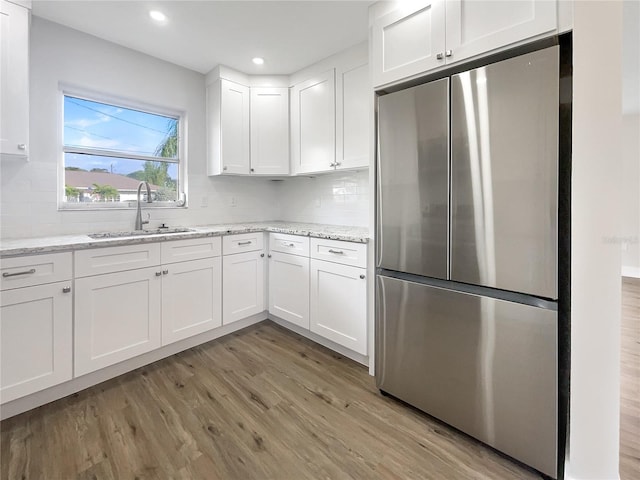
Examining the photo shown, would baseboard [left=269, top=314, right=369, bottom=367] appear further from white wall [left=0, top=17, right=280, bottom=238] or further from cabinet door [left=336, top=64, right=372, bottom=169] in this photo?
cabinet door [left=336, top=64, right=372, bottom=169]

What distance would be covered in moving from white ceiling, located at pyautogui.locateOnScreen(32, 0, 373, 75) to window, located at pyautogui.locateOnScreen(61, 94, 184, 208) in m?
0.56

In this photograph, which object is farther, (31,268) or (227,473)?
(31,268)

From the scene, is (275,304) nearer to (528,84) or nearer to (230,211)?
(230,211)

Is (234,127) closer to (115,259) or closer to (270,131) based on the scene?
(270,131)

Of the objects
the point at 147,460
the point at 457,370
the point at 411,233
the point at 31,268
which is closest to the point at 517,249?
the point at 411,233

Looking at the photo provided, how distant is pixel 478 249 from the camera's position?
4.96ft

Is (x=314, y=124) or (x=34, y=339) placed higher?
(x=314, y=124)

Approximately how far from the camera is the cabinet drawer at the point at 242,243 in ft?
8.94

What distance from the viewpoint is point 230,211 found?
11.2 ft

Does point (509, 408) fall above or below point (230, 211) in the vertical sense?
below

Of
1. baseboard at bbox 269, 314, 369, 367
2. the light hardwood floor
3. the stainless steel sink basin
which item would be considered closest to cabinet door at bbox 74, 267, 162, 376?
the stainless steel sink basin

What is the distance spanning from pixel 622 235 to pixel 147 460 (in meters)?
2.18

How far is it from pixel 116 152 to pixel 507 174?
9.72 feet

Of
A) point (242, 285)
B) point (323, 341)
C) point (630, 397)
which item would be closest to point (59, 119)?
point (242, 285)
